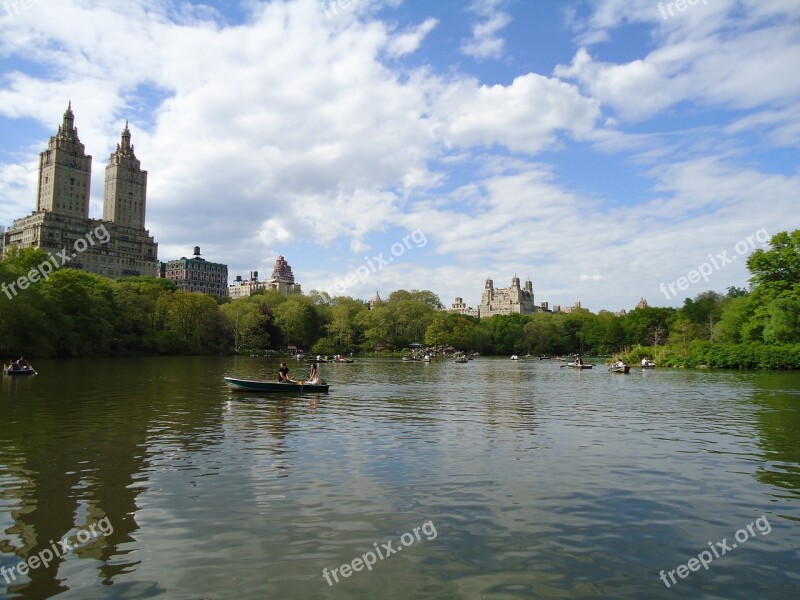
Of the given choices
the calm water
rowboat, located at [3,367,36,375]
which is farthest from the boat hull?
the calm water

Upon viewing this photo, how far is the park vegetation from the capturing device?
77250mm

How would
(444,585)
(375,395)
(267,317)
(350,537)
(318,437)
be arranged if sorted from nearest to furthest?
(444,585), (350,537), (318,437), (375,395), (267,317)

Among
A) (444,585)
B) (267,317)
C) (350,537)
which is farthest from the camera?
(267,317)

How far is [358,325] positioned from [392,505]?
460ft

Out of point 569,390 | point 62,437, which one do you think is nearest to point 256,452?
point 62,437

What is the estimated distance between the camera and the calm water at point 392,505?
30.3ft

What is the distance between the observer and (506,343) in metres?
181

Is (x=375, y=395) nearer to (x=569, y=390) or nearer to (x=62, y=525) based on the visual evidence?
(x=569, y=390)

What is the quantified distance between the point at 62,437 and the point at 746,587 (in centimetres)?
2065

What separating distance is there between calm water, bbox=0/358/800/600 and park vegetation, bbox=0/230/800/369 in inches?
2359

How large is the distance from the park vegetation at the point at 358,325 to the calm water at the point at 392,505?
5991 cm

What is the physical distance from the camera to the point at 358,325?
152750 mm

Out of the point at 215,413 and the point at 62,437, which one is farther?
the point at 215,413

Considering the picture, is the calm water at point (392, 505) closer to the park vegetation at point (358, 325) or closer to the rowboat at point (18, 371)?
the rowboat at point (18, 371)
